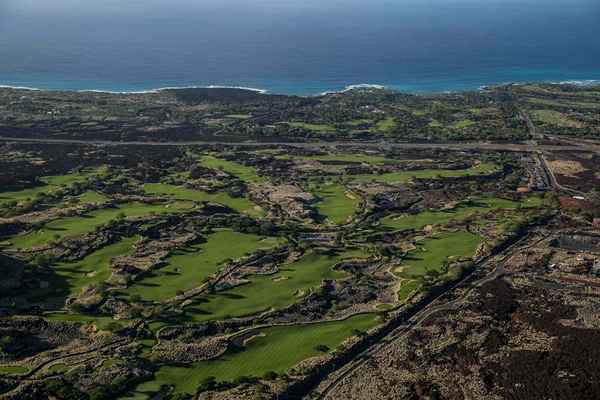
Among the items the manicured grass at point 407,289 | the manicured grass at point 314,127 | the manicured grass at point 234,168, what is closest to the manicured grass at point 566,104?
the manicured grass at point 314,127

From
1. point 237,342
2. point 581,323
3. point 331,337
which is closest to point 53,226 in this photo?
point 237,342

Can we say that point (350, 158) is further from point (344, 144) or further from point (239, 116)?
point (239, 116)

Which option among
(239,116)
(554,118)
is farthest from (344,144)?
(554,118)

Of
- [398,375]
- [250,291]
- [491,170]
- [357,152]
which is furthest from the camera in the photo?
[357,152]

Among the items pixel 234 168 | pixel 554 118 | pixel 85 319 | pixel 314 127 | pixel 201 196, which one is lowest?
pixel 85 319

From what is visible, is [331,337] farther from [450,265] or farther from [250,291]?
[450,265]
